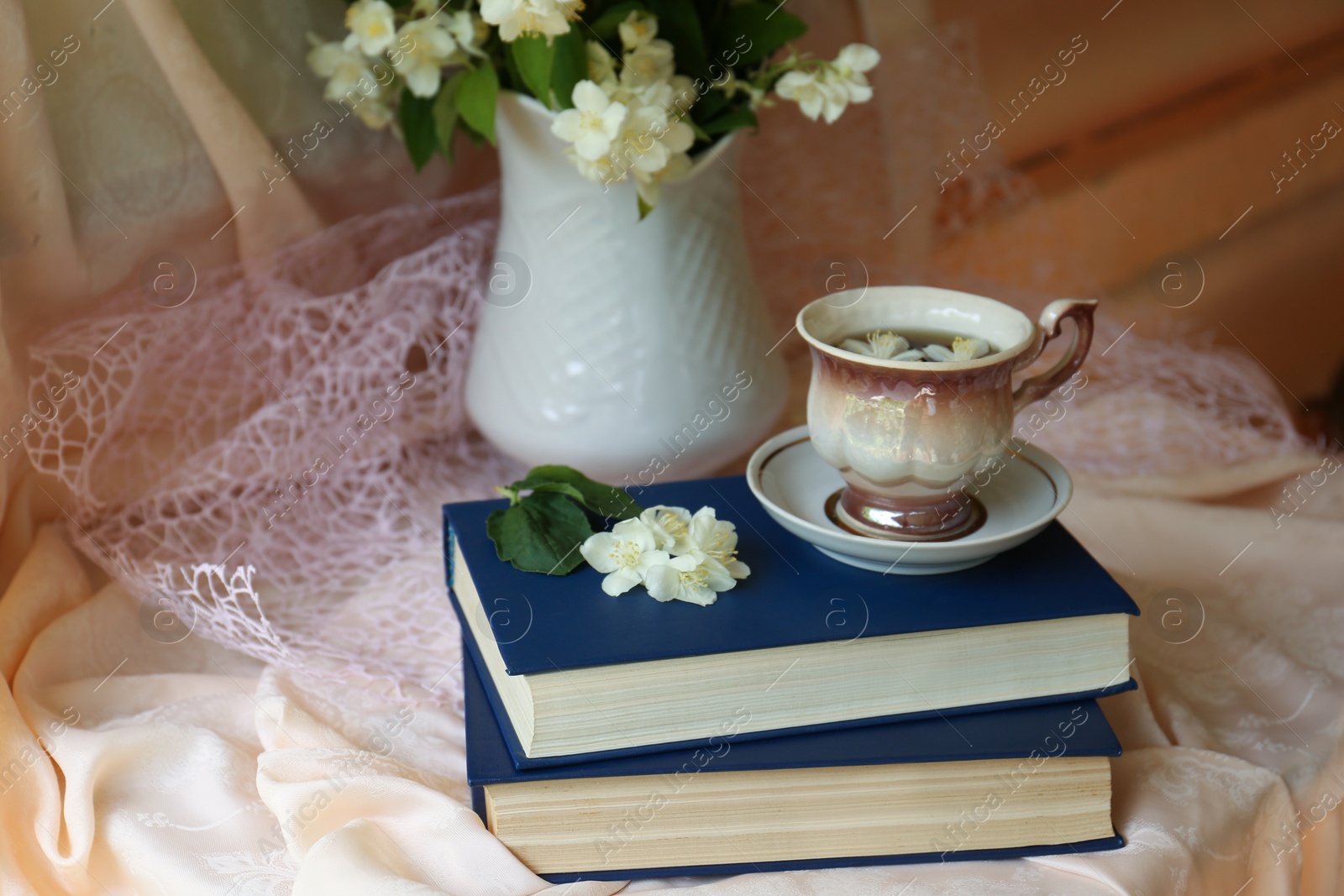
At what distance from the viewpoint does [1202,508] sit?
95 centimetres

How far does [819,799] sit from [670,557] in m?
0.16

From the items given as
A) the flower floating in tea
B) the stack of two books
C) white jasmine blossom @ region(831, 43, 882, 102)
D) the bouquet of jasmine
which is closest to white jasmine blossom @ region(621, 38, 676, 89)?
the bouquet of jasmine

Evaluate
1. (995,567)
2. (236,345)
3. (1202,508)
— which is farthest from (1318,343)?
(236,345)

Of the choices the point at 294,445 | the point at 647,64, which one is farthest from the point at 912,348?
the point at 294,445

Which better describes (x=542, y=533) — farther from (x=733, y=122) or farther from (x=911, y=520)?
(x=733, y=122)

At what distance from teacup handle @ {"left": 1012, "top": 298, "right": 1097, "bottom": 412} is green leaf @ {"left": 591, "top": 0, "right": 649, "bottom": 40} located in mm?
358

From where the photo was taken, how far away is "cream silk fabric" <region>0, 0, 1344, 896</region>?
2.10 ft

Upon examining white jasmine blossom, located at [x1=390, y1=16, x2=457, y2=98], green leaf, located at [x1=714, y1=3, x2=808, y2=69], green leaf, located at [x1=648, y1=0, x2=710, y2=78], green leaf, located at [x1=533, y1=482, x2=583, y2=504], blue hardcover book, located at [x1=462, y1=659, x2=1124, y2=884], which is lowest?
blue hardcover book, located at [x1=462, y1=659, x2=1124, y2=884]

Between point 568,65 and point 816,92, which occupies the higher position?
point 568,65

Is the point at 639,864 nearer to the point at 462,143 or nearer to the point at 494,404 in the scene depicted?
the point at 494,404

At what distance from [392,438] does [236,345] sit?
15cm

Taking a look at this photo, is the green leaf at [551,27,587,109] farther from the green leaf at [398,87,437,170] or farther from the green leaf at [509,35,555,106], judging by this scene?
the green leaf at [398,87,437,170]

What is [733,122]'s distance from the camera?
0.85 metres

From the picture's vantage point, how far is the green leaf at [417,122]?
35.5 inches
